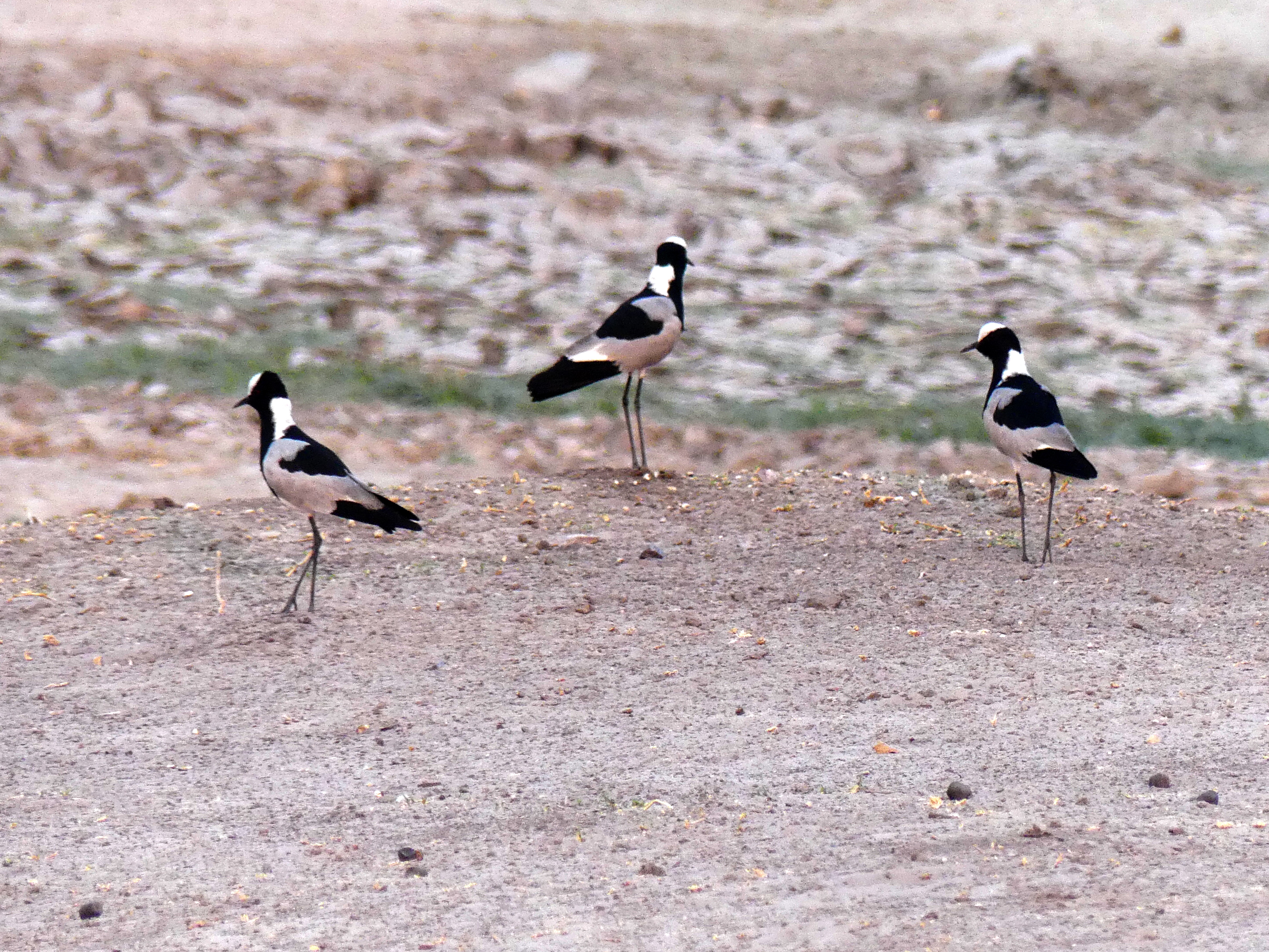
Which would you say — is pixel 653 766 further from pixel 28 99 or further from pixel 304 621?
pixel 28 99

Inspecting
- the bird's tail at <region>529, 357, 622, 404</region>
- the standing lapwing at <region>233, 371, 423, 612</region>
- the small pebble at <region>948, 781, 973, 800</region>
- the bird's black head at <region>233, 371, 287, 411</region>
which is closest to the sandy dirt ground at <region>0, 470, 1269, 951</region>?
the small pebble at <region>948, 781, 973, 800</region>

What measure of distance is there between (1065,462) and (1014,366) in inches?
37.6

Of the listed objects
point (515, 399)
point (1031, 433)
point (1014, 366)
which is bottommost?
point (515, 399)

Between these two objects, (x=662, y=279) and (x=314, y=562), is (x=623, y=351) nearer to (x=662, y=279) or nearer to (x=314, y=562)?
Result: (x=662, y=279)

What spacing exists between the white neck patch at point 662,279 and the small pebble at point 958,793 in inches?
199

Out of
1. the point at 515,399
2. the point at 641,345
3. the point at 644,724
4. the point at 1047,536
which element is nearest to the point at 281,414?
the point at 644,724

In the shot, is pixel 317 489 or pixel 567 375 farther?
pixel 567 375

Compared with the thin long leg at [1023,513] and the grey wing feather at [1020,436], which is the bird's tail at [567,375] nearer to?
the grey wing feather at [1020,436]

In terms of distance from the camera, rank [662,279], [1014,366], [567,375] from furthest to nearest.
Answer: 1. [662,279]
2. [567,375]
3. [1014,366]

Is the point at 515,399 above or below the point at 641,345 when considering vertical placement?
below

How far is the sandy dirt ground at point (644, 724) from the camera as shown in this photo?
175 inches

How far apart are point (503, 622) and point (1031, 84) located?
1222cm

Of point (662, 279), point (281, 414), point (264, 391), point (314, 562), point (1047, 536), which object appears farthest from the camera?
point (662, 279)

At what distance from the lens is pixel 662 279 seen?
9.76 m
